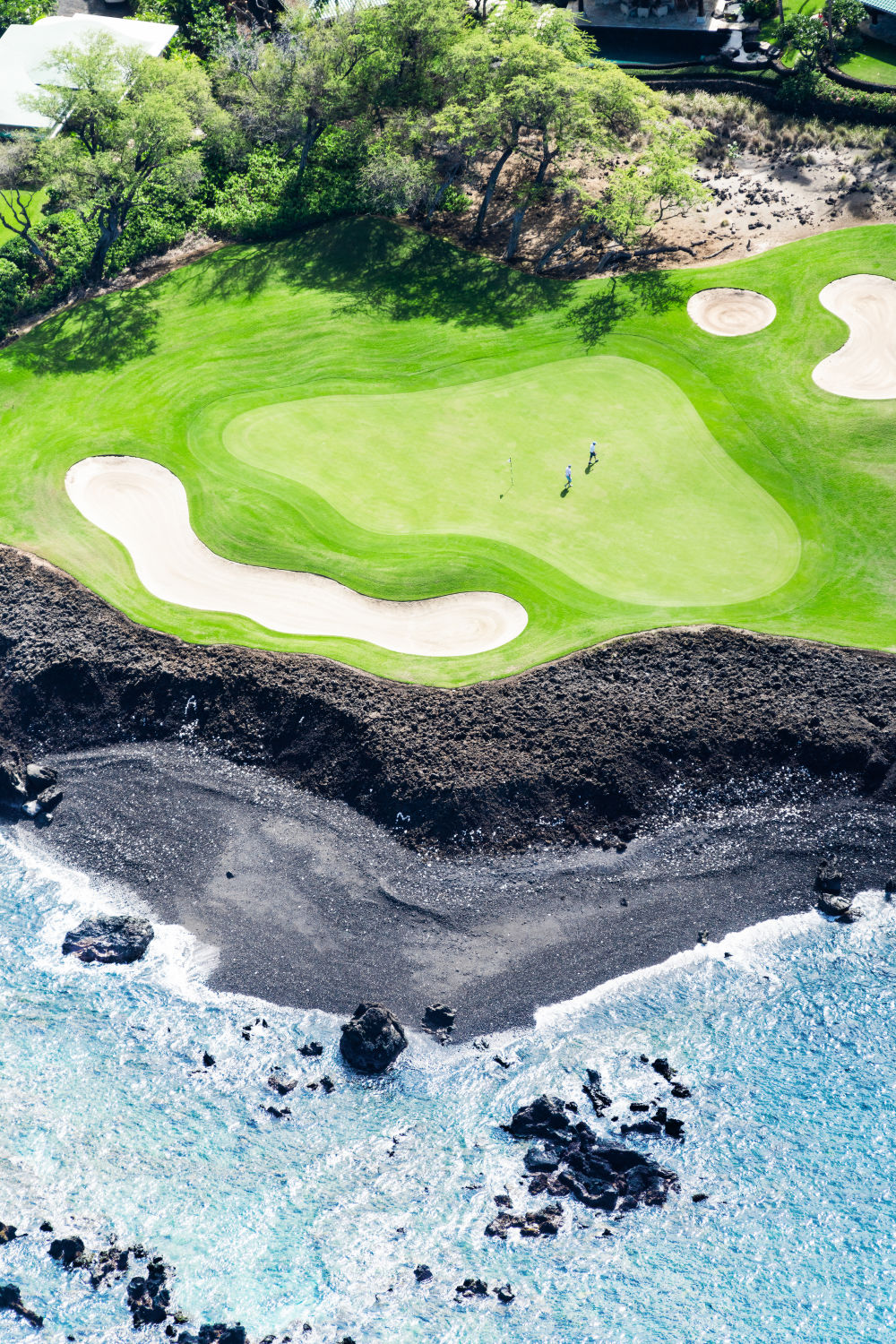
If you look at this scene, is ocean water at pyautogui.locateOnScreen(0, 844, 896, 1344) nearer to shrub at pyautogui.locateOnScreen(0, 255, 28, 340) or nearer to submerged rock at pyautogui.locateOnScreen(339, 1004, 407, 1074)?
submerged rock at pyautogui.locateOnScreen(339, 1004, 407, 1074)

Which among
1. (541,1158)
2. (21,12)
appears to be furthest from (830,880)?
(21,12)

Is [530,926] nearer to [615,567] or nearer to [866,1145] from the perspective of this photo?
[866,1145]

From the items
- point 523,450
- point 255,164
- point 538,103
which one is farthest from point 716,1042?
point 255,164

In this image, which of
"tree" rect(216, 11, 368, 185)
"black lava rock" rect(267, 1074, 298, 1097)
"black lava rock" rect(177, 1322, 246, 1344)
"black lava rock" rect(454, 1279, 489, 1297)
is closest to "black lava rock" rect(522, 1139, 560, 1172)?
"black lava rock" rect(454, 1279, 489, 1297)

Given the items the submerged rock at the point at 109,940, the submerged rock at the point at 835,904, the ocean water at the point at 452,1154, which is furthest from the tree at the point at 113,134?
the submerged rock at the point at 835,904

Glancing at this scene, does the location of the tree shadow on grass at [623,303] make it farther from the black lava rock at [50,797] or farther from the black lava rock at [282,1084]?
the black lava rock at [282,1084]
